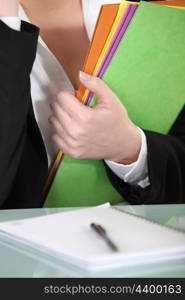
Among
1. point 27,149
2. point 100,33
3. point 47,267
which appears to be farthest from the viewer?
point 27,149

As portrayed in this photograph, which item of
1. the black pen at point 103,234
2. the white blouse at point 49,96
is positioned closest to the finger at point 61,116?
the white blouse at point 49,96

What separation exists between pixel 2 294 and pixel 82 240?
0.50 feet

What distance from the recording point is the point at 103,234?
0.69 metres

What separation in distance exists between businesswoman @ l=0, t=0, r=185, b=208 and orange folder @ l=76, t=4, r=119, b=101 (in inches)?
1.2

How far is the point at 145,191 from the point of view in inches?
46.3

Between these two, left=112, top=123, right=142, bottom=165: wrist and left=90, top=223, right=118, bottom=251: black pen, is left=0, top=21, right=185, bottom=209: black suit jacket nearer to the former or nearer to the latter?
left=112, top=123, right=142, bottom=165: wrist

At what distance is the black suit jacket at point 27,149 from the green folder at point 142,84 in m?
0.04

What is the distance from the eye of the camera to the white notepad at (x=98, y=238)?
24.6 inches

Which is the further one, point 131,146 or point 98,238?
point 131,146

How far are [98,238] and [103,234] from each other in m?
0.01

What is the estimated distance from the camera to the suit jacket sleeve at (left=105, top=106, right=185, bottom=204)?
3.78ft

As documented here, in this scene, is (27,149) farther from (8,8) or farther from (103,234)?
(103,234)

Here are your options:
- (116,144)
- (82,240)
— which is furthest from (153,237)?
(116,144)

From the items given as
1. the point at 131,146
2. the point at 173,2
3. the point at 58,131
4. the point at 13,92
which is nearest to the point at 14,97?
the point at 13,92
